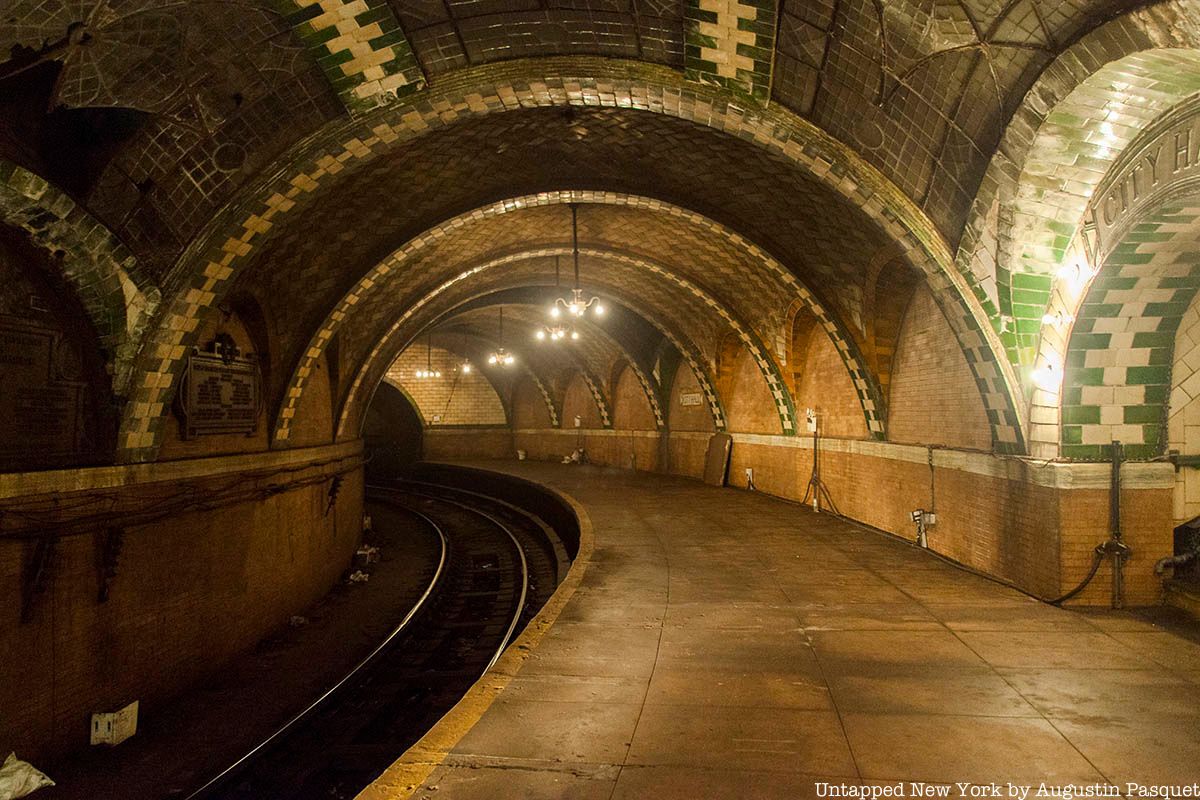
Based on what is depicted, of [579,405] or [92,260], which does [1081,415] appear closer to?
[92,260]

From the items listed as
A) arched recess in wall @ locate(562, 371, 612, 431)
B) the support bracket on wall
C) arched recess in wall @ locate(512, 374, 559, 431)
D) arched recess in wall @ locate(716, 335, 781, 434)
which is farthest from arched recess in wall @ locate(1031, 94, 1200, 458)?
arched recess in wall @ locate(512, 374, 559, 431)

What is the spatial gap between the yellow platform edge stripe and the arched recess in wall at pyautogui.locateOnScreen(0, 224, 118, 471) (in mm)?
4236

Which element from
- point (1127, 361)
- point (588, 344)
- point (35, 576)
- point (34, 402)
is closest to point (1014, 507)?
point (1127, 361)

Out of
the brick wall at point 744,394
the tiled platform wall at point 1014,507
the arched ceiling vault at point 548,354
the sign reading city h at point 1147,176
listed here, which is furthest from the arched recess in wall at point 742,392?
the sign reading city h at point 1147,176

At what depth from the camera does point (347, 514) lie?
1235 centimetres

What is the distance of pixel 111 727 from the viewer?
5910mm

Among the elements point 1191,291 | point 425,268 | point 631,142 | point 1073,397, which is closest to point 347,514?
point 425,268

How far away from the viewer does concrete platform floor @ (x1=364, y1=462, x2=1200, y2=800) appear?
320 cm

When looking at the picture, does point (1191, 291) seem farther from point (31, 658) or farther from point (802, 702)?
point (31, 658)

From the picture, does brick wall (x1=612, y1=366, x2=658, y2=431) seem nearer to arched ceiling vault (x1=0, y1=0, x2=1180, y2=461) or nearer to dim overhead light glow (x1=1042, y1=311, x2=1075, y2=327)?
arched ceiling vault (x1=0, y1=0, x2=1180, y2=461)

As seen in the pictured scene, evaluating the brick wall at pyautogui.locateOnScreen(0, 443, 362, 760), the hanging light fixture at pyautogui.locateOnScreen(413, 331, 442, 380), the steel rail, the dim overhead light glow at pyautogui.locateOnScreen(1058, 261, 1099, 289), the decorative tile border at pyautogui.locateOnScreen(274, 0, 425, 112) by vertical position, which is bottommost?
the steel rail

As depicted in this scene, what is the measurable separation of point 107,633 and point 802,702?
607 centimetres

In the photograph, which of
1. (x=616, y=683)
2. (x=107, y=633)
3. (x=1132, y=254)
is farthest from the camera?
(x=107, y=633)

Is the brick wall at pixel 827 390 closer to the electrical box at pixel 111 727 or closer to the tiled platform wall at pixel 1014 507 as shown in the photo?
the tiled platform wall at pixel 1014 507
